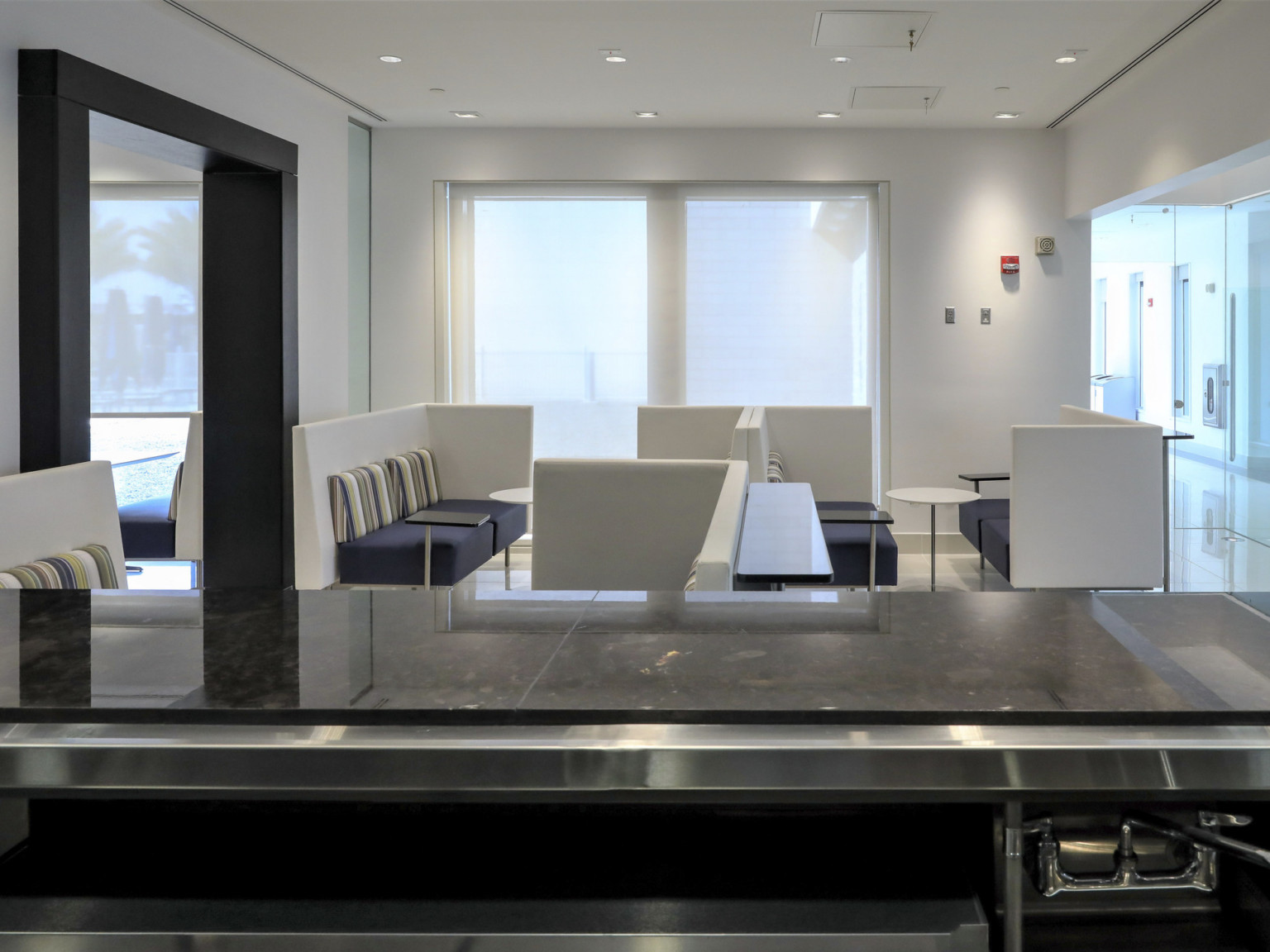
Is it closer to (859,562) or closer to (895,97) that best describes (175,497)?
(859,562)

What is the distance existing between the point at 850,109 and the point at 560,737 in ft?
19.4

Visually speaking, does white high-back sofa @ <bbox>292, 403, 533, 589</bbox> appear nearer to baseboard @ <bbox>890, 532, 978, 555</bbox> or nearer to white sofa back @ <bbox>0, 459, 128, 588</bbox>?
white sofa back @ <bbox>0, 459, 128, 588</bbox>

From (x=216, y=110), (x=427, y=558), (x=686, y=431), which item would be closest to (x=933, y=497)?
(x=686, y=431)

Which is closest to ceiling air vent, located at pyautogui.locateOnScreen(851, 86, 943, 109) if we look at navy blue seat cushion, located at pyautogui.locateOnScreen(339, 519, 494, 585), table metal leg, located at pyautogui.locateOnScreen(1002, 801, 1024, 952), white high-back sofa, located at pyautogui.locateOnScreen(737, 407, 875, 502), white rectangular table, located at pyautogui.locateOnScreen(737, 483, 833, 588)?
white high-back sofa, located at pyautogui.locateOnScreen(737, 407, 875, 502)

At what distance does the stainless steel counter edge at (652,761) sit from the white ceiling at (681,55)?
154 inches

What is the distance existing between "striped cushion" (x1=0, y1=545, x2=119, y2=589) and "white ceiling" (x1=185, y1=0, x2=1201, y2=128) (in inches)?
91.3

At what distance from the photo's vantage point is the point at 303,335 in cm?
567

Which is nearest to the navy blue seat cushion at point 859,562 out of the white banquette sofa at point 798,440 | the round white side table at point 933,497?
the round white side table at point 933,497

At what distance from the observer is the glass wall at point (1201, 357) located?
18.6 ft

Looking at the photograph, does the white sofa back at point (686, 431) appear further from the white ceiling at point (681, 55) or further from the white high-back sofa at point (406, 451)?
the white ceiling at point (681, 55)

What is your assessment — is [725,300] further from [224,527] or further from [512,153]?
[224,527]

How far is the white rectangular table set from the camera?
1736 mm

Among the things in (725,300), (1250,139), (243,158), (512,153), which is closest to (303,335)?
(243,158)

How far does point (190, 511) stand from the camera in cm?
534
